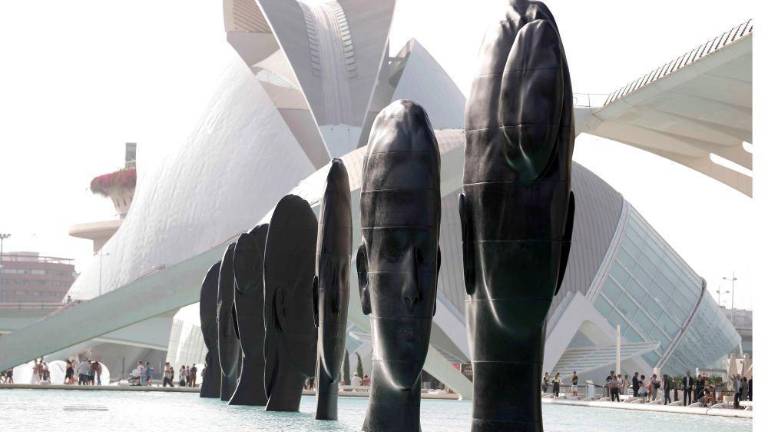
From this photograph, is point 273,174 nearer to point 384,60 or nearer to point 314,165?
point 314,165

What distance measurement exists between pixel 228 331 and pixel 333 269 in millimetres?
8776

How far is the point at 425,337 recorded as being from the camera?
11.7 metres

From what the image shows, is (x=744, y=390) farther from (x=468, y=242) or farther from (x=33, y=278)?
(x=33, y=278)

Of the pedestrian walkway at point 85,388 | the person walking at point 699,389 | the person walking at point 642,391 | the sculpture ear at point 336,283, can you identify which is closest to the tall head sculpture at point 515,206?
the sculpture ear at point 336,283

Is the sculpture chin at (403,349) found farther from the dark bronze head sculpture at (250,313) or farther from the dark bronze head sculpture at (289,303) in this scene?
the dark bronze head sculpture at (250,313)

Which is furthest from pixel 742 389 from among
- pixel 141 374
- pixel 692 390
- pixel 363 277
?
pixel 141 374

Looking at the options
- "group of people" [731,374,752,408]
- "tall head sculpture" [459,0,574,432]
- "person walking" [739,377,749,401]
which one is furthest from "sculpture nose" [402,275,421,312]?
"person walking" [739,377,749,401]

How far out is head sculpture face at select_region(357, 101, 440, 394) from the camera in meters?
11.6

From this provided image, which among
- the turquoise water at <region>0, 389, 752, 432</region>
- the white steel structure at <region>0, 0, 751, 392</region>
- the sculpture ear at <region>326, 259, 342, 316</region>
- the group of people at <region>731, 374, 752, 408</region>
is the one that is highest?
the white steel structure at <region>0, 0, 751, 392</region>

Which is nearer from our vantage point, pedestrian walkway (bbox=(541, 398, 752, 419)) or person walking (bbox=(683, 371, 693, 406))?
pedestrian walkway (bbox=(541, 398, 752, 419))

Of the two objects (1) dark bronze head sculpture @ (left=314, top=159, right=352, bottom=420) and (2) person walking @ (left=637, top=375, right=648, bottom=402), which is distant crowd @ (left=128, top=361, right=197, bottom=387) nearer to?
(2) person walking @ (left=637, top=375, right=648, bottom=402)

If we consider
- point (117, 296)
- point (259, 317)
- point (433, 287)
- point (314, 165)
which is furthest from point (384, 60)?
point (433, 287)

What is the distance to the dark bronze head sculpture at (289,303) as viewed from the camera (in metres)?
17.8

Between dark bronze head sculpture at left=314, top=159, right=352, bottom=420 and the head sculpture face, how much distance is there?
3.03 meters
